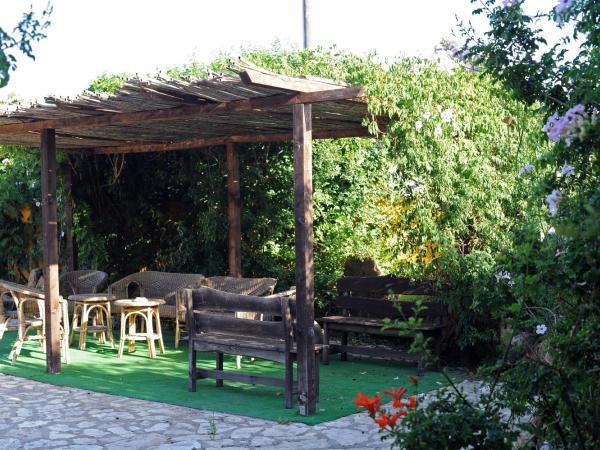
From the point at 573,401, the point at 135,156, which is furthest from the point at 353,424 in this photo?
the point at 135,156

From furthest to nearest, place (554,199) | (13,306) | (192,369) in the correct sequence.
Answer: (13,306)
(192,369)
(554,199)

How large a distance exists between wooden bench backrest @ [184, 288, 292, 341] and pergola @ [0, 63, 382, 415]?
19 cm

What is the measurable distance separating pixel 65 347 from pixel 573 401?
257 inches

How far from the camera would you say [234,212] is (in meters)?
11.0

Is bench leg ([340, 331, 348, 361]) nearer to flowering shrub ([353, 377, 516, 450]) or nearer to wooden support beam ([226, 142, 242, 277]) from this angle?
wooden support beam ([226, 142, 242, 277])

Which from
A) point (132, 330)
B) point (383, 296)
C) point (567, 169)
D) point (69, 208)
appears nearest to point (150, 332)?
point (132, 330)

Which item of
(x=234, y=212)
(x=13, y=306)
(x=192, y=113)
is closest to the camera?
(x=192, y=113)

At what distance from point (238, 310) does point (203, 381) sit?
3.52 ft

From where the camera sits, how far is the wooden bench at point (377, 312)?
27.9ft

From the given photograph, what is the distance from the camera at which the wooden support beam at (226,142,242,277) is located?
10.9 metres

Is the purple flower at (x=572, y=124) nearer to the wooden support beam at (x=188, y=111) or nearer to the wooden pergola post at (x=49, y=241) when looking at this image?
the wooden support beam at (x=188, y=111)

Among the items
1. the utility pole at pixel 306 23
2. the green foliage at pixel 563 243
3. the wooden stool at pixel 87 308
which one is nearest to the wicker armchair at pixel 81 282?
the wooden stool at pixel 87 308

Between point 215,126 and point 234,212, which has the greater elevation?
point 215,126

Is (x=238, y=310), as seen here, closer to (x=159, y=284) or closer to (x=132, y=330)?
(x=132, y=330)
